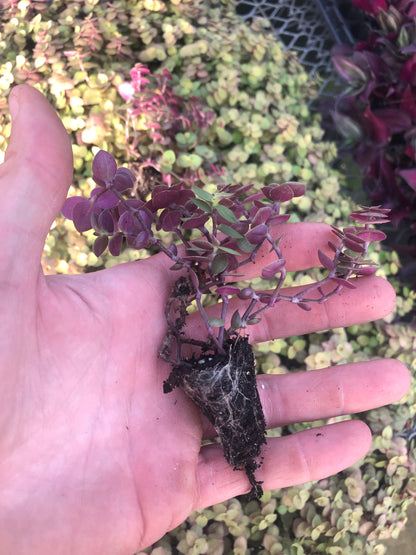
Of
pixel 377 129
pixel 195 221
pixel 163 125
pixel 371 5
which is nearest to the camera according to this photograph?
pixel 195 221

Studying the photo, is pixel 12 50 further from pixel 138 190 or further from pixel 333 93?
pixel 333 93

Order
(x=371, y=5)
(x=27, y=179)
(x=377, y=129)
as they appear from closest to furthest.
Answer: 1. (x=27, y=179)
2. (x=377, y=129)
3. (x=371, y=5)

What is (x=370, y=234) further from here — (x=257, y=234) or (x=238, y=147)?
(x=238, y=147)

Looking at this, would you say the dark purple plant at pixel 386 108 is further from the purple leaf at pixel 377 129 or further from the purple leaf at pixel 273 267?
the purple leaf at pixel 273 267

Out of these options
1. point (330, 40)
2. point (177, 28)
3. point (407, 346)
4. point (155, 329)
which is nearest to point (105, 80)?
point (177, 28)

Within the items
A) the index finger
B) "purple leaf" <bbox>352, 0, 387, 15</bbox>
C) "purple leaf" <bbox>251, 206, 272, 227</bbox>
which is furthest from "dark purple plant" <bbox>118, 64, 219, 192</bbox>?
"purple leaf" <bbox>352, 0, 387, 15</bbox>

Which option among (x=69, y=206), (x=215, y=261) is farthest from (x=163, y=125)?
(x=215, y=261)

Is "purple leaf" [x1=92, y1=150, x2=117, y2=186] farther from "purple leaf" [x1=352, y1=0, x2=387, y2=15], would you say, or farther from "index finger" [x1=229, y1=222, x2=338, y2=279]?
"purple leaf" [x1=352, y1=0, x2=387, y2=15]

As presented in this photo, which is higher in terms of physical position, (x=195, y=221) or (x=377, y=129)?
(x=195, y=221)
